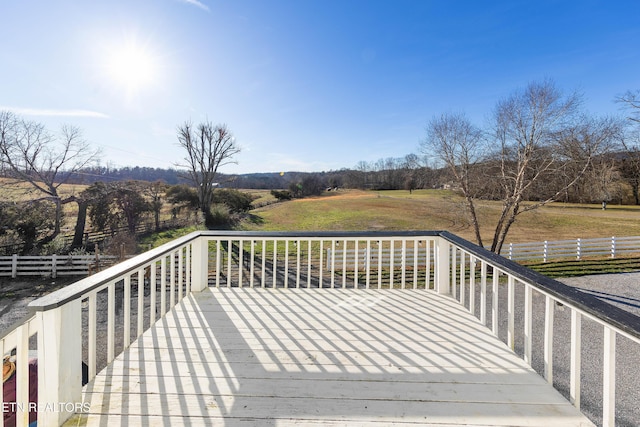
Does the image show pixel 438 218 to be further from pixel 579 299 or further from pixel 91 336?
Answer: pixel 91 336

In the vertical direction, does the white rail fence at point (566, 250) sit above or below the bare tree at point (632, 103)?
below

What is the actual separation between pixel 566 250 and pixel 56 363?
13.5 meters

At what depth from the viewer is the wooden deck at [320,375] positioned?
4.40 ft

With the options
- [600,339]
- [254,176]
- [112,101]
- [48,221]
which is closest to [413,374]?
[600,339]

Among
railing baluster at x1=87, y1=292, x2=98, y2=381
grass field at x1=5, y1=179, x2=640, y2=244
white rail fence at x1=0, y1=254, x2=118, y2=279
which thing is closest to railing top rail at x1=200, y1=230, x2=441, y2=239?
railing baluster at x1=87, y1=292, x2=98, y2=381

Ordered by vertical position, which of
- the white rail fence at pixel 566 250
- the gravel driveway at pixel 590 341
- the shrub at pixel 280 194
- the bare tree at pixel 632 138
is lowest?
the gravel driveway at pixel 590 341

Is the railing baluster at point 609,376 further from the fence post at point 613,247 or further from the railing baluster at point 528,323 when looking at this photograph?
the fence post at point 613,247

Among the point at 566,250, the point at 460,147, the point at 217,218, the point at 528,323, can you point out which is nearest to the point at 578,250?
the point at 566,250

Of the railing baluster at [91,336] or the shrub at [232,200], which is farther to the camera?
the shrub at [232,200]

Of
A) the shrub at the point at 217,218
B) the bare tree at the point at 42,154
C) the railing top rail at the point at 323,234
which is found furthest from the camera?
the shrub at the point at 217,218

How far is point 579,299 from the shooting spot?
1.29 meters

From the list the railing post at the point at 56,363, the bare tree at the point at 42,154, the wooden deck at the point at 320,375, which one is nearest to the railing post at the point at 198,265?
the wooden deck at the point at 320,375

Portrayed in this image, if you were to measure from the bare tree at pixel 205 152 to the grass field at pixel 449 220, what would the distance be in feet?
13.1

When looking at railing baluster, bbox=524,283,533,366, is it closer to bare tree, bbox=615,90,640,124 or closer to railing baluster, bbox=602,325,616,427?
railing baluster, bbox=602,325,616,427
